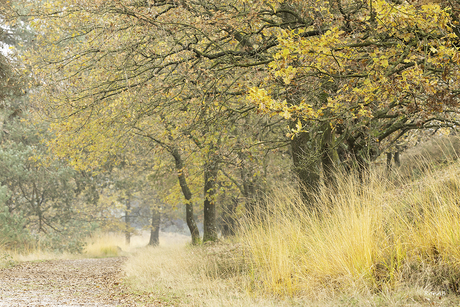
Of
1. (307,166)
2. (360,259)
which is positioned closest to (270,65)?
(360,259)

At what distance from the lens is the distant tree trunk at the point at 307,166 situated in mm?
7004

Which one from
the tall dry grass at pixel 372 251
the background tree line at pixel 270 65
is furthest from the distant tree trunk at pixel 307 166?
the tall dry grass at pixel 372 251

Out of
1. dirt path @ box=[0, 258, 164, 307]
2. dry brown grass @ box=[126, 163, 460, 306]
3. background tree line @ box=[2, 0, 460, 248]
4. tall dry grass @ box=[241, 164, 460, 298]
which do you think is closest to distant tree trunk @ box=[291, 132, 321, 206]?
background tree line @ box=[2, 0, 460, 248]

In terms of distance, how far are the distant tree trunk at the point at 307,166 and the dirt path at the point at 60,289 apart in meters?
3.46

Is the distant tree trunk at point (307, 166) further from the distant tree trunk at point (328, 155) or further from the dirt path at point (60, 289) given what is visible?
the dirt path at point (60, 289)

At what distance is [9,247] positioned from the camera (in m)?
13.8

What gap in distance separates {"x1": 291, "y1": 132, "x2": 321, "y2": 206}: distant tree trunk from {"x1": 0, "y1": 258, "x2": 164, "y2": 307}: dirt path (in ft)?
11.4

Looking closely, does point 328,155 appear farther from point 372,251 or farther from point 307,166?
point 372,251

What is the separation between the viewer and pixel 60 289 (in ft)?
22.8

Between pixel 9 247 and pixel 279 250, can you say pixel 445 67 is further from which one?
pixel 9 247

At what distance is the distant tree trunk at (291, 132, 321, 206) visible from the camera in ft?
23.0

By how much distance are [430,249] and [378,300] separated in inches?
40.3

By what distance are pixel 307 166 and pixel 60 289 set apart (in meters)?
5.05

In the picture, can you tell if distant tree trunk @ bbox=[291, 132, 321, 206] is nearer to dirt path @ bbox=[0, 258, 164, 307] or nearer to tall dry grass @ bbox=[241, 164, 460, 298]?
tall dry grass @ bbox=[241, 164, 460, 298]
